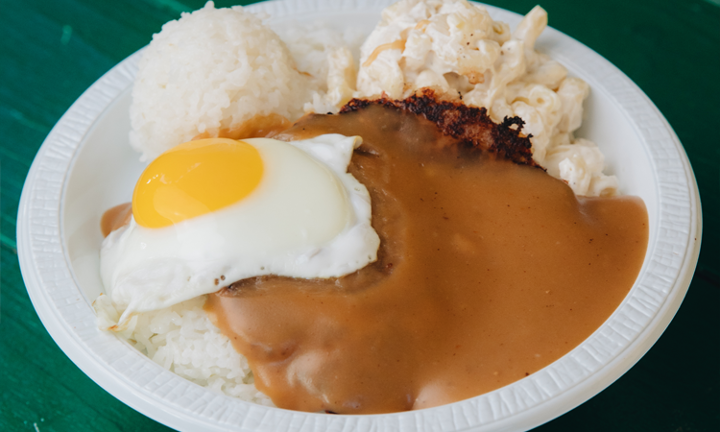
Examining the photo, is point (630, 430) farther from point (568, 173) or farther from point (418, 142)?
point (418, 142)

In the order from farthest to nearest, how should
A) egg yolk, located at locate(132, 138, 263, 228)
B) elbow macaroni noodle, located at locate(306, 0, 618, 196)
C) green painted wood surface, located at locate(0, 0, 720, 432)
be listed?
elbow macaroni noodle, located at locate(306, 0, 618, 196) → green painted wood surface, located at locate(0, 0, 720, 432) → egg yolk, located at locate(132, 138, 263, 228)

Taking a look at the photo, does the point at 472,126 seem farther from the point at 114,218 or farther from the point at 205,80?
the point at 114,218

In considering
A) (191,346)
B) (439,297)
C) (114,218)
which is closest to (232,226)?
(191,346)

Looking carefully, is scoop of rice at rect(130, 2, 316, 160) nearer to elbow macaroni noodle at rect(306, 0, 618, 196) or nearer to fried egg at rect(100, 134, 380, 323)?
elbow macaroni noodle at rect(306, 0, 618, 196)

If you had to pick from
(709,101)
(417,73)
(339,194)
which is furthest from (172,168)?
(709,101)

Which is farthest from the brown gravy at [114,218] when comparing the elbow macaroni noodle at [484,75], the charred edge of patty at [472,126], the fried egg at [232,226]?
the charred edge of patty at [472,126]

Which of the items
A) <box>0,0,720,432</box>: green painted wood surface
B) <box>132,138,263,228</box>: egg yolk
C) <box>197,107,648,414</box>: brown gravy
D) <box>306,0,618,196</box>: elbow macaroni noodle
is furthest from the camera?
<box>306,0,618,196</box>: elbow macaroni noodle

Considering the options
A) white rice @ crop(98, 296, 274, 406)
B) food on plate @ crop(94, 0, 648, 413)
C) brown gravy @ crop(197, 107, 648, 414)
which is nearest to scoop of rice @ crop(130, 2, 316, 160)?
food on plate @ crop(94, 0, 648, 413)
